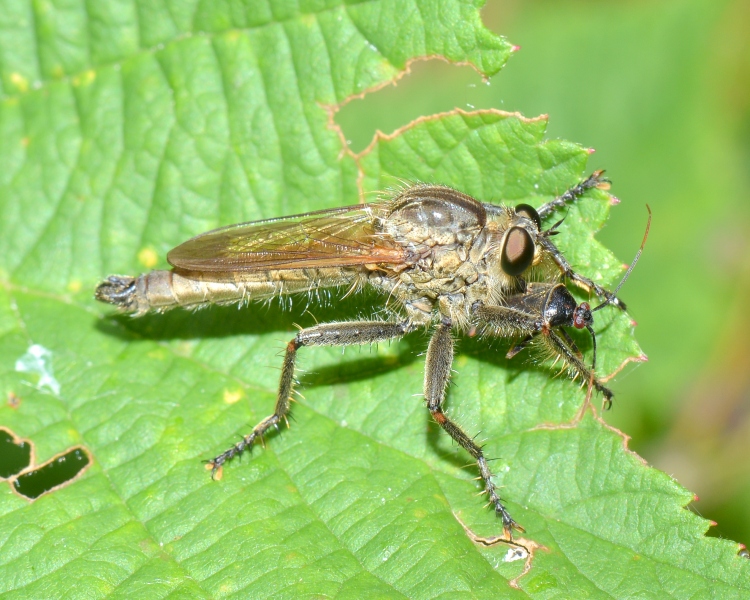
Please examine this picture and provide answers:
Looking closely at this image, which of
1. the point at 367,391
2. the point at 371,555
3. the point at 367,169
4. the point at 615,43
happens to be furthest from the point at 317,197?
the point at 615,43

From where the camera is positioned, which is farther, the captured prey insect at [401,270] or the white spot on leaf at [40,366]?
the white spot on leaf at [40,366]

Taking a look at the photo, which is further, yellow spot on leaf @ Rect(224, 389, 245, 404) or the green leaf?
yellow spot on leaf @ Rect(224, 389, 245, 404)

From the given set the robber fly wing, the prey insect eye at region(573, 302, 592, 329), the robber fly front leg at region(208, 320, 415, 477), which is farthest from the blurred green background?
the robber fly front leg at region(208, 320, 415, 477)

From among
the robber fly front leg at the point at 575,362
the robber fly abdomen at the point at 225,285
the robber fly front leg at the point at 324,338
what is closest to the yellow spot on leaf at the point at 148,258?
the robber fly abdomen at the point at 225,285

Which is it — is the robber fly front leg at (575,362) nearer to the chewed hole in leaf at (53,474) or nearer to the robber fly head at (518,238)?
the robber fly head at (518,238)

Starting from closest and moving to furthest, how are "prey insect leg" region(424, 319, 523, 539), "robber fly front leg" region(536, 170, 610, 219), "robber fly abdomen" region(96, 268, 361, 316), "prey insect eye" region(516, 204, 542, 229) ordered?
"prey insect leg" region(424, 319, 523, 539), "robber fly front leg" region(536, 170, 610, 219), "prey insect eye" region(516, 204, 542, 229), "robber fly abdomen" region(96, 268, 361, 316)

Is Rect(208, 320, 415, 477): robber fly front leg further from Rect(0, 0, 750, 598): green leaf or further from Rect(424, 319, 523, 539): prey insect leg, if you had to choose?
Rect(424, 319, 523, 539): prey insect leg
